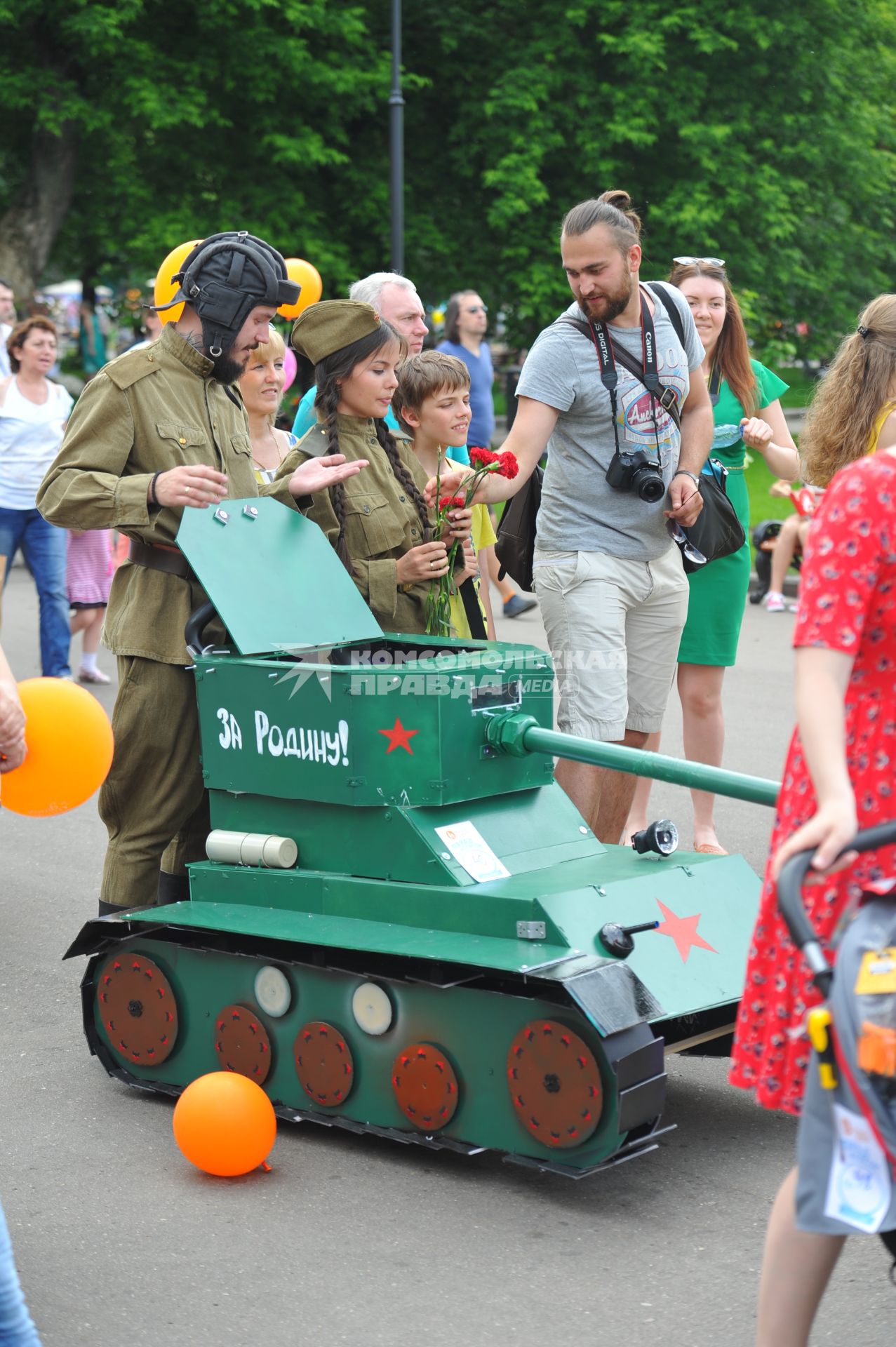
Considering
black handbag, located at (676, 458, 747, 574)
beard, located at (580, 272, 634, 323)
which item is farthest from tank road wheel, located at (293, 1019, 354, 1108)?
beard, located at (580, 272, 634, 323)

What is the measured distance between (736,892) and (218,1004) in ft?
4.35

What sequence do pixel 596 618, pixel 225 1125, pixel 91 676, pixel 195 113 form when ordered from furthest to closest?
Result: pixel 195 113, pixel 91 676, pixel 596 618, pixel 225 1125

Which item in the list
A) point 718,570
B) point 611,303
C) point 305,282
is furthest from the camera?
point 305,282

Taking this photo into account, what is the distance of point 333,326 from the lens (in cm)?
455

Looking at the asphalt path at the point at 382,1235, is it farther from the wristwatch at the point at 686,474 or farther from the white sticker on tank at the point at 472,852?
the wristwatch at the point at 686,474

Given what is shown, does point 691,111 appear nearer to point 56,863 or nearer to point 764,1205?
point 56,863

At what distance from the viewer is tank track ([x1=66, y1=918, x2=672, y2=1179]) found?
352 cm

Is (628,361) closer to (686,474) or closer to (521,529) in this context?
(686,474)

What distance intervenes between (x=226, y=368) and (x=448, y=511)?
0.73 metres

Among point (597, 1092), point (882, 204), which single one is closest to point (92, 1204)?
point (597, 1092)

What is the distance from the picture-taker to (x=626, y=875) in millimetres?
→ 3951

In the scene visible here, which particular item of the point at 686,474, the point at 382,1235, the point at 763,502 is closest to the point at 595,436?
the point at 686,474

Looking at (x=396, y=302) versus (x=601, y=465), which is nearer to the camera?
(x=601, y=465)

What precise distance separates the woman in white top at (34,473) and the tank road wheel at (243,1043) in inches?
210
